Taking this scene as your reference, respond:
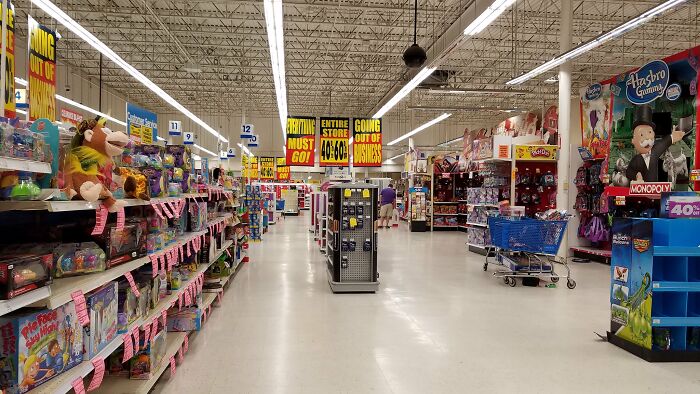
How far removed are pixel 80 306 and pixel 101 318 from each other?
41cm

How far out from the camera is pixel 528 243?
742cm

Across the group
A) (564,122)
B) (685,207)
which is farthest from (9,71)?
(564,122)

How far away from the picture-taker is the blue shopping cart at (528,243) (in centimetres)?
734

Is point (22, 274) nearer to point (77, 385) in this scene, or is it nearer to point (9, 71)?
point (77, 385)

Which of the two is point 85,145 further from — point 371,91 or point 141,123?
point 371,91

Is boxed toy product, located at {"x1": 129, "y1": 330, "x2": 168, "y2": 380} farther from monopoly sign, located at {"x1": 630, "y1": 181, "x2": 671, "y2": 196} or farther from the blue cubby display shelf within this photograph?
monopoly sign, located at {"x1": 630, "y1": 181, "x2": 671, "y2": 196}

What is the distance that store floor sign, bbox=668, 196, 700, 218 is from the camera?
4.25 m

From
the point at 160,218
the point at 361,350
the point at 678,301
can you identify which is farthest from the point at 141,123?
the point at 678,301

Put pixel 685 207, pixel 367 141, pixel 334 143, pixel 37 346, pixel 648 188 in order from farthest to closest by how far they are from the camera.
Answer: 1. pixel 367 141
2. pixel 334 143
3. pixel 648 188
4. pixel 685 207
5. pixel 37 346

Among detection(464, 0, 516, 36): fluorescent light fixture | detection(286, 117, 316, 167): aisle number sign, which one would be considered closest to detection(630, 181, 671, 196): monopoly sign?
detection(464, 0, 516, 36): fluorescent light fixture

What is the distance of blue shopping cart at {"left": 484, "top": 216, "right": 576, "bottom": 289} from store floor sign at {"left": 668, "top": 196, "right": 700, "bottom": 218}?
303 centimetres

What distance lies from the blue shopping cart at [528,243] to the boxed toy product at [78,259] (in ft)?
20.7

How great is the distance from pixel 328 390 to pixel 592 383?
80.1 inches

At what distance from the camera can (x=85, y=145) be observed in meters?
2.33
